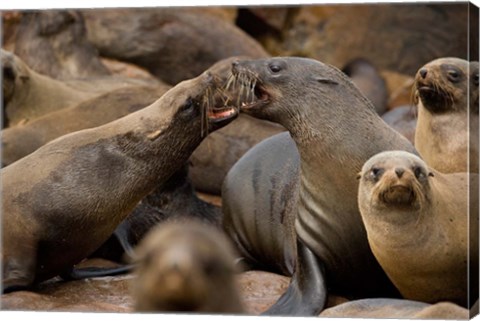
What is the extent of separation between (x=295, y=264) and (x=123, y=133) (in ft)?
4.05

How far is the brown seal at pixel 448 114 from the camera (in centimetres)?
765

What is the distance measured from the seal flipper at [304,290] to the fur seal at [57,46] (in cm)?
603

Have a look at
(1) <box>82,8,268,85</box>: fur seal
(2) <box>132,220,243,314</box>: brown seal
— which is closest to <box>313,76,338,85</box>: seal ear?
(2) <box>132,220,243,314</box>: brown seal

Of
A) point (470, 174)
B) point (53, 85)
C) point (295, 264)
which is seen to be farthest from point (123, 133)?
point (53, 85)

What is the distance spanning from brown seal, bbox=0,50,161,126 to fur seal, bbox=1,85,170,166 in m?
0.88

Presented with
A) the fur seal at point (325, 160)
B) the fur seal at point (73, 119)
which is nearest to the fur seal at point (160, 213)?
the fur seal at point (73, 119)

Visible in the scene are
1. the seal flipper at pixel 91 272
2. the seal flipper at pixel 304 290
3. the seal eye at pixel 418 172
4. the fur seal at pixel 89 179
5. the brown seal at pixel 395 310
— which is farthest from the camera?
the seal flipper at pixel 91 272

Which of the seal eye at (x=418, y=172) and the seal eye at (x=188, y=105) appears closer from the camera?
the seal eye at (x=418, y=172)

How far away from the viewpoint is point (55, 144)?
781cm


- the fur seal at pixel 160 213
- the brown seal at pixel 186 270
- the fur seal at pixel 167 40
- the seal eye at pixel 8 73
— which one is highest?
the brown seal at pixel 186 270

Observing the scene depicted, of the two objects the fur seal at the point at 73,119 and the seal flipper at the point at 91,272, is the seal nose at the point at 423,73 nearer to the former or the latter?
the seal flipper at the point at 91,272

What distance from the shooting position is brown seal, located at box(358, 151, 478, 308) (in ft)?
21.4

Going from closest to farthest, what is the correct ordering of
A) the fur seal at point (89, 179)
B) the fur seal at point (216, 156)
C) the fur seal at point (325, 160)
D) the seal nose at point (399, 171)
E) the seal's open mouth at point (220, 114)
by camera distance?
the seal nose at point (399, 171) → the fur seal at point (325, 160) → the fur seal at point (89, 179) → the seal's open mouth at point (220, 114) → the fur seal at point (216, 156)

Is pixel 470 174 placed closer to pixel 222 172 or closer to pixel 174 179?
pixel 174 179
